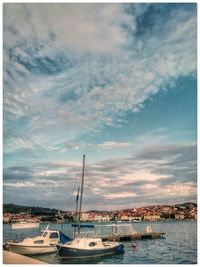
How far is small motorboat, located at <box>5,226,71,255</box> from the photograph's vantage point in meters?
16.9

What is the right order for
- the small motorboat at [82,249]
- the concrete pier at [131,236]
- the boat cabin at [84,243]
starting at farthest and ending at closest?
the concrete pier at [131,236] → the boat cabin at [84,243] → the small motorboat at [82,249]

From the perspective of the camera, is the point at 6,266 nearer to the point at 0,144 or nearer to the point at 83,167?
the point at 0,144

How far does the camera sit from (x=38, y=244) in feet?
56.9

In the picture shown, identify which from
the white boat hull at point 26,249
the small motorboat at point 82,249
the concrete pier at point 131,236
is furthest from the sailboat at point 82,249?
the concrete pier at point 131,236

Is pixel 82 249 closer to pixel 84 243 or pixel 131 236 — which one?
pixel 84 243

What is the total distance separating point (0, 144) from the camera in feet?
36.6

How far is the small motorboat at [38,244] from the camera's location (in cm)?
1694

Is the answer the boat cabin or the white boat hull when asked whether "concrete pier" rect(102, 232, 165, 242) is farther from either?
the boat cabin

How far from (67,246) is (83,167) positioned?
3.80m

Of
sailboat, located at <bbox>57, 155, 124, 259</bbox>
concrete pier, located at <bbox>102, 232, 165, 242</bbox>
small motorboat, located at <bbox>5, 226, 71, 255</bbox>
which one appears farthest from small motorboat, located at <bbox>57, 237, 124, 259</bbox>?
concrete pier, located at <bbox>102, 232, 165, 242</bbox>

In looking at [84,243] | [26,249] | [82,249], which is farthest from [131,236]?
[82,249]

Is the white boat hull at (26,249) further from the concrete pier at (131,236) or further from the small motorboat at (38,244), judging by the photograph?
the concrete pier at (131,236)

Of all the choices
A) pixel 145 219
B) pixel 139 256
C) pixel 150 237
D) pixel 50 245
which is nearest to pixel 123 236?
pixel 150 237

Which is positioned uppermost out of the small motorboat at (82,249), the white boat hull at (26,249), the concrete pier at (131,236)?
the small motorboat at (82,249)
